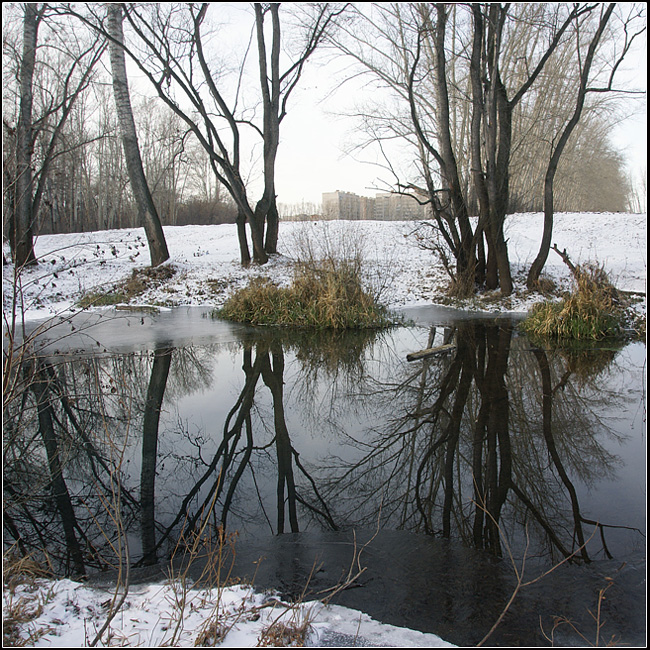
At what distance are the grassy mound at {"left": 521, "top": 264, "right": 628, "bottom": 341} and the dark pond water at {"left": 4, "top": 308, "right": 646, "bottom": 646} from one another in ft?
4.50

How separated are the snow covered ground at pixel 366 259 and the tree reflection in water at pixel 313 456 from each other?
4873mm

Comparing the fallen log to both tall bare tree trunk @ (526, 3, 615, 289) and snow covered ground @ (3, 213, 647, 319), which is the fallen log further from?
tall bare tree trunk @ (526, 3, 615, 289)

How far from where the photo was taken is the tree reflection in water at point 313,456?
133 inches

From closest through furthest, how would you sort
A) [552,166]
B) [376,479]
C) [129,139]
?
[376,479] < [552,166] < [129,139]

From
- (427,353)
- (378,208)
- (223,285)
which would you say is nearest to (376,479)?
(427,353)

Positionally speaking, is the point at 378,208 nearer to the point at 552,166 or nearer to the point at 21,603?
the point at 552,166

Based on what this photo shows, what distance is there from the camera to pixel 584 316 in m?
8.55

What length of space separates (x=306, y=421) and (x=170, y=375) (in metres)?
2.49

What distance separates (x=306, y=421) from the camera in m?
5.29

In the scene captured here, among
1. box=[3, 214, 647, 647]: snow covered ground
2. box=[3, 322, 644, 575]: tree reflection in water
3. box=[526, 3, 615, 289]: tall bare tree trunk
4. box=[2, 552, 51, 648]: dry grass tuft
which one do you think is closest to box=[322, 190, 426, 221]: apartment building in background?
box=[3, 214, 647, 647]: snow covered ground

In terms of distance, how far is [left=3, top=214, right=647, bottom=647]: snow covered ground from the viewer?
2.33 m

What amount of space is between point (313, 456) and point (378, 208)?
25566 mm

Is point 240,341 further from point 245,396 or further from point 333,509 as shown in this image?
point 333,509

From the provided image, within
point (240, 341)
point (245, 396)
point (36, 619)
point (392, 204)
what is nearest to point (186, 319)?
A: point (240, 341)
